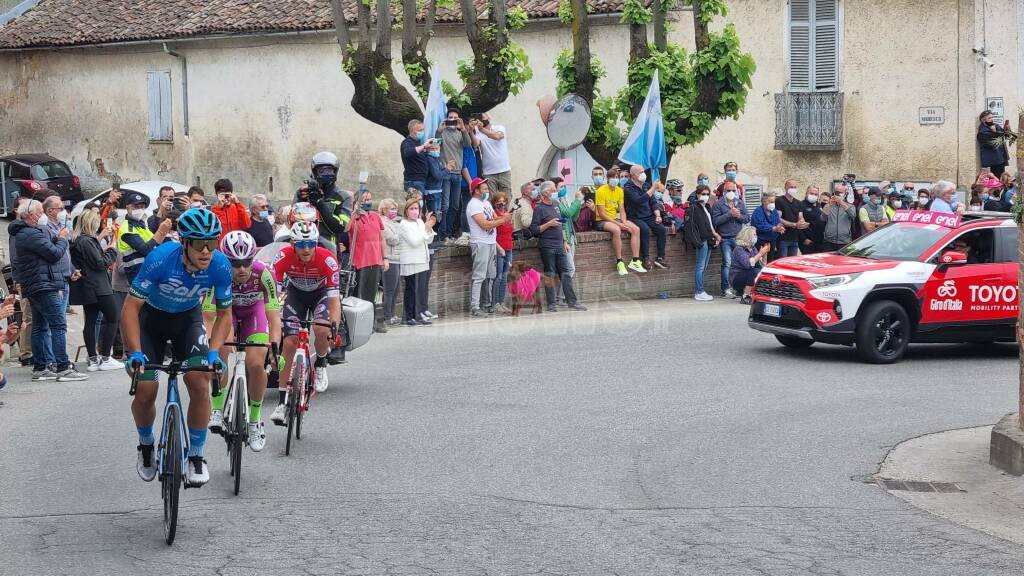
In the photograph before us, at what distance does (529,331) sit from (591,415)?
619cm

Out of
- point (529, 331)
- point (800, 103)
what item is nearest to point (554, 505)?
point (529, 331)

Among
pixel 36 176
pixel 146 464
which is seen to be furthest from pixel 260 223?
pixel 36 176

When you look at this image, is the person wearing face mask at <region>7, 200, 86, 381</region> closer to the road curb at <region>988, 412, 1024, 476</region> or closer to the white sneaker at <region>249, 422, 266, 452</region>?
the white sneaker at <region>249, 422, 266, 452</region>

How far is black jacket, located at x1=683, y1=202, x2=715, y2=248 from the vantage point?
23.5 meters

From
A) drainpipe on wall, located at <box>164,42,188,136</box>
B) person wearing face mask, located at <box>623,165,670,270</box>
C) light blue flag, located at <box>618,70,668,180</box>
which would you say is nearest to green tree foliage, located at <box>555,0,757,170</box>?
light blue flag, located at <box>618,70,668,180</box>

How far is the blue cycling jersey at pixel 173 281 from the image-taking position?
28.8ft

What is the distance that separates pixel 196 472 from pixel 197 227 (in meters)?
1.56

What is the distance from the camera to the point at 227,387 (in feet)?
32.7

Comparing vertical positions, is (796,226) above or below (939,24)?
below

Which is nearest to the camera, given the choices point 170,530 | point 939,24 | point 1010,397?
point 170,530

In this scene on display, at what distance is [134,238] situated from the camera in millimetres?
15695

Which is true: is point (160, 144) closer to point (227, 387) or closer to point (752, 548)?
point (227, 387)

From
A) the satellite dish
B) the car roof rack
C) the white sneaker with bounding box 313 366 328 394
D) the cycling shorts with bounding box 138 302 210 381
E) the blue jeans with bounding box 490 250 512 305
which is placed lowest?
the white sneaker with bounding box 313 366 328 394

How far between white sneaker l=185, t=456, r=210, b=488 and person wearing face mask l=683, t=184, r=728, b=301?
15.6 metres
